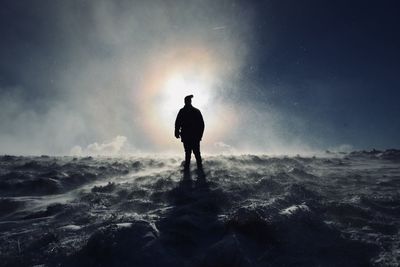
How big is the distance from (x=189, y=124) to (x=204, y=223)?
7088mm

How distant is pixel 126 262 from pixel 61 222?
108 inches

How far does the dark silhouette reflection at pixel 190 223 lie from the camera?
549cm

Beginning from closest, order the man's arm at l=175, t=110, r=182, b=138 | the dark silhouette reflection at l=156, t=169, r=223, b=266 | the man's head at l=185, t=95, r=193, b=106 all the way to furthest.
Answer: the dark silhouette reflection at l=156, t=169, r=223, b=266, the man's head at l=185, t=95, r=193, b=106, the man's arm at l=175, t=110, r=182, b=138

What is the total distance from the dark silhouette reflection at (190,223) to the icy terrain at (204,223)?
0.07 feet

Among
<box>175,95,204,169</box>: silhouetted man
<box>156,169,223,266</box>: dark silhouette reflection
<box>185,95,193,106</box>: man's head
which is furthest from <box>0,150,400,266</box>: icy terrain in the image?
<box>185,95,193,106</box>: man's head

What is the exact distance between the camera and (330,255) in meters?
5.17

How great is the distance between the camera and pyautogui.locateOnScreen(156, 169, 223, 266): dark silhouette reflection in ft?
18.0

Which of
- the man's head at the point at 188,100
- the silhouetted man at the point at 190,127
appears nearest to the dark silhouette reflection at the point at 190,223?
the silhouetted man at the point at 190,127

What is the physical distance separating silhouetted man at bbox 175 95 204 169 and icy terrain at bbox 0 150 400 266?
2682mm

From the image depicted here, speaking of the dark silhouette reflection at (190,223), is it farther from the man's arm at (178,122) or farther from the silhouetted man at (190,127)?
the man's arm at (178,122)

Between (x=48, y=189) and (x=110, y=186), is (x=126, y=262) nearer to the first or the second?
(x=110, y=186)

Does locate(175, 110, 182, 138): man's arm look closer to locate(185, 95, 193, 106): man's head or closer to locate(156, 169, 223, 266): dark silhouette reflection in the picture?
locate(185, 95, 193, 106): man's head

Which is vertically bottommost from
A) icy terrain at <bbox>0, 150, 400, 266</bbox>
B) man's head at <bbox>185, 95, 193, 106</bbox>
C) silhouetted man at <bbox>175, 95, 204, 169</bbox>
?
icy terrain at <bbox>0, 150, 400, 266</bbox>

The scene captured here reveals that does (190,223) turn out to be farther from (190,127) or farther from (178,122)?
(178,122)
